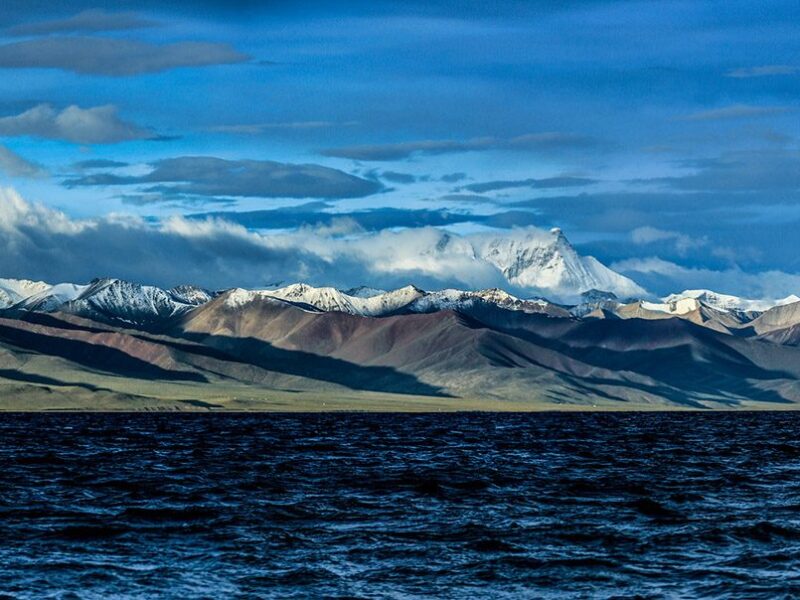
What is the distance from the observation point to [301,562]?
55594 mm

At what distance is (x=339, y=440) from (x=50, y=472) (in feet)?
254

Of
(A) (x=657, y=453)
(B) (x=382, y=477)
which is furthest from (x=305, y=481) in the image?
(A) (x=657, y=453)

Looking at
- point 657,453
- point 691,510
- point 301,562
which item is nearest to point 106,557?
point 301,562

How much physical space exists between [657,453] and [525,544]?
86221 mm

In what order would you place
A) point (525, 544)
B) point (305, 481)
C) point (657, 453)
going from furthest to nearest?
point (657, 453)
point (305, 481)
point (525, 544)

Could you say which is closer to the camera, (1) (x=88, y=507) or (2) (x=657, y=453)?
(1) (x=88, y=507)

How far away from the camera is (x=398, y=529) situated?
66.4 m

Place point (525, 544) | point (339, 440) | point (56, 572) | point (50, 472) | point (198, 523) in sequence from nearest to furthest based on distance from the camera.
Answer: point (56, 572) < point (525, 544) < point (198, 523) < point (50, 472) < point (339, 440)

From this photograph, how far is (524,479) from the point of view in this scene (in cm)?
9906

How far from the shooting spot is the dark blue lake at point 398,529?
51125 mm

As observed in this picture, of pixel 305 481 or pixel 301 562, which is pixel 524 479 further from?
pixel 301 562

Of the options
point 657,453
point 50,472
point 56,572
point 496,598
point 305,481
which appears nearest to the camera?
point 496,598

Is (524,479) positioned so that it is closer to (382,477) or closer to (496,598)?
(382,477)

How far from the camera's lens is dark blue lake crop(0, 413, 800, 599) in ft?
168
